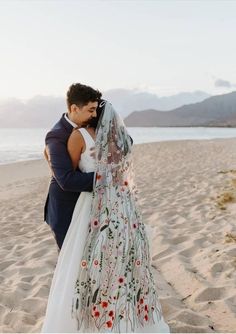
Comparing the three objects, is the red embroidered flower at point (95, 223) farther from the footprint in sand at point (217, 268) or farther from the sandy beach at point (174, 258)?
the footprint in sand at point (217, 268)

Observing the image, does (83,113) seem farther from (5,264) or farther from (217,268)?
(5,264)

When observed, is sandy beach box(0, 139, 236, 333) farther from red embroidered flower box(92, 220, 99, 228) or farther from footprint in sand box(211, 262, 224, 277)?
red embroidered flower box(92, 220, 99, 228)

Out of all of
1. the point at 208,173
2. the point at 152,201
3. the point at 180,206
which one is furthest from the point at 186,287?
the point at 208,173

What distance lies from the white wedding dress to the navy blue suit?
0.08 m

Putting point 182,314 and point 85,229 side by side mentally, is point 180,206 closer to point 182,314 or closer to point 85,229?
point 182,314

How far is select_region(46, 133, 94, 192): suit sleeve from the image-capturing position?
2666mm

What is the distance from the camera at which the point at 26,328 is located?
3.35m

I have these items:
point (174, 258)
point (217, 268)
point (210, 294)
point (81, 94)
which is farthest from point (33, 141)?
point (81, 94)

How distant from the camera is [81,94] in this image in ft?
8.73

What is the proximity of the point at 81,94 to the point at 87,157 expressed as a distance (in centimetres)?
40

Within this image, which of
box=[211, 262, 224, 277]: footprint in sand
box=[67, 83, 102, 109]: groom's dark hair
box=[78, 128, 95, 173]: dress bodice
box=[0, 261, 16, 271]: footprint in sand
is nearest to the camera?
box=[67, 83, 102, 109]: groom's dark hair

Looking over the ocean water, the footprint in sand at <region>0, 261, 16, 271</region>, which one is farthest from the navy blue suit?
the ocean water

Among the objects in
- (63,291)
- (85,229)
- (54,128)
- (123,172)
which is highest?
(54,128)

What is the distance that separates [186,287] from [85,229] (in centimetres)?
159
